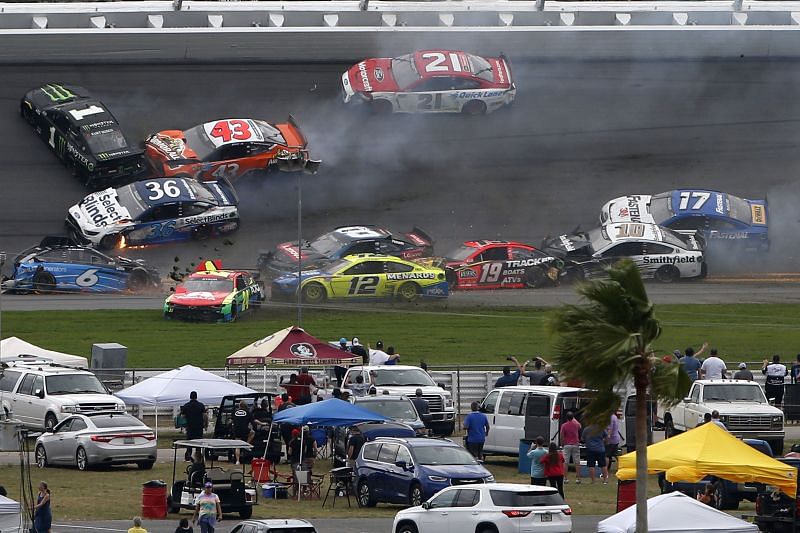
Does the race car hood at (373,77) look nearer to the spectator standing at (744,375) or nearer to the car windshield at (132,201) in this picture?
the car windshield at (132,201)

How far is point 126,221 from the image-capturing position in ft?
143

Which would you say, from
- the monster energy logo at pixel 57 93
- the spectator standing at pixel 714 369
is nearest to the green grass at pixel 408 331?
the spectator standing at pixel 714 369

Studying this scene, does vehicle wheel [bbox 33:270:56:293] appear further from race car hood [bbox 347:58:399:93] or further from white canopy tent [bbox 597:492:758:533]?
white canopy tent [bbox 597:492:758:533]

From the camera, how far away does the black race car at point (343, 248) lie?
42406 mm

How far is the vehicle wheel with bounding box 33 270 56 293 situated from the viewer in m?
42.4

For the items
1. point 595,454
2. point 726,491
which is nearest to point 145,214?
point 595,454

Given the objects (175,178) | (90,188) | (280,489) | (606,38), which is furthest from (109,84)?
(280,489)

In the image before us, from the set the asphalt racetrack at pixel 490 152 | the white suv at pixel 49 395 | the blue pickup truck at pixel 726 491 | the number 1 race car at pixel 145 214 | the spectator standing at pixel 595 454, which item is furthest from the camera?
the asphalt racetrack at pixel 490 152

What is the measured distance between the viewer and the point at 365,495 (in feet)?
78.9

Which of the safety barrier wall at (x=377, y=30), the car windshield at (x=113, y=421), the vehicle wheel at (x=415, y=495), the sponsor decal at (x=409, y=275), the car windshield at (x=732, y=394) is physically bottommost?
the vehicle wheel at (x=415, y=495)

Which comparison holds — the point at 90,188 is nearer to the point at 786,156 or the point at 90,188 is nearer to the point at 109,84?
the point at 109,84

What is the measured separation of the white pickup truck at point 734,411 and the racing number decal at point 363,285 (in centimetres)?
1291

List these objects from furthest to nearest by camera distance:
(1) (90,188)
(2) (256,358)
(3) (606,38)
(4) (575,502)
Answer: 1. (3) (606,38)
2. (1) (90,188)
3. (2) (256,358)
4. (4) (575,502)

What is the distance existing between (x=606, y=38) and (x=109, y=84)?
19578mm
